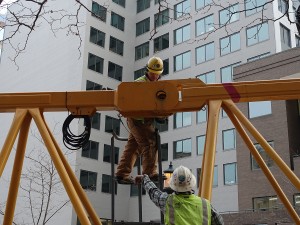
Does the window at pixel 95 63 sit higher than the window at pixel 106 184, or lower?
higher

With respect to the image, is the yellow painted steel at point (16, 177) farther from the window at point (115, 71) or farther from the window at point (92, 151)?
the window at point (115, 71)

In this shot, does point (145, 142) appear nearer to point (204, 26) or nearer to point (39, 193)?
point (204, 26)

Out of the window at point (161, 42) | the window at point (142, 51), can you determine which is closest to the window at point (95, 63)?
the window at point (142, 51)

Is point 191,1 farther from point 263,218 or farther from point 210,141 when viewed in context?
point 210,141

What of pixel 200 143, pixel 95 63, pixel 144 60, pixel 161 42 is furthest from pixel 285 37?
pixel 95 63

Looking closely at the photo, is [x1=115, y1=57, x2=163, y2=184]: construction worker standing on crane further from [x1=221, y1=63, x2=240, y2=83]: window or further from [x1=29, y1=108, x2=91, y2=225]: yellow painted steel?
Answer: [x1=221, y1=63, x2=240, y2=83]: window

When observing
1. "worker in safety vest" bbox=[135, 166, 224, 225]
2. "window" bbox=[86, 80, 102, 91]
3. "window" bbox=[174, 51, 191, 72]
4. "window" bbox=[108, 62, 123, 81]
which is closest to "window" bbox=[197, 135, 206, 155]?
"window" bbox=[174, 51, 191, 72]

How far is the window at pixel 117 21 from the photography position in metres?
47.2

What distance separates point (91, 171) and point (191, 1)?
17844 mm

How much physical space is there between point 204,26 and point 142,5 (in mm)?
9699

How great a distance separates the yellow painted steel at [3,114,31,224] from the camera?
4883mm

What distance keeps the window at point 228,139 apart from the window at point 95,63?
13535 mm

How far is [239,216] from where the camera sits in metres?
29.7

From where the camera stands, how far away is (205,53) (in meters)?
42.2
